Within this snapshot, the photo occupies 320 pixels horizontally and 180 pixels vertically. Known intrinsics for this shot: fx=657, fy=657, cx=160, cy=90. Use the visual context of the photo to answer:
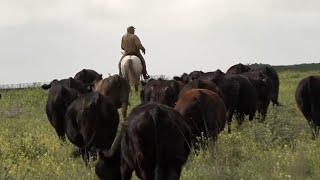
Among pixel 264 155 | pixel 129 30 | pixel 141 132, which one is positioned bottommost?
pixel 264 155

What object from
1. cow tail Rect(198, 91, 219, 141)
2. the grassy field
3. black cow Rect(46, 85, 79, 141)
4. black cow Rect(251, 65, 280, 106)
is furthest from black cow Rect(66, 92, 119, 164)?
black cow Rect(251, 65, 280, 106)

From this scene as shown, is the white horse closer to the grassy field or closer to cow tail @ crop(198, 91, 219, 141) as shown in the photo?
the grassy field

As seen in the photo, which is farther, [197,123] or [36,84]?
[36,84]

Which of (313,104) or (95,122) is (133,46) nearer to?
(313,104)

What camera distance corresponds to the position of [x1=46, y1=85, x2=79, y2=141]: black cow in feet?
43.9

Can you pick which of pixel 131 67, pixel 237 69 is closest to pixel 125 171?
pixel 131 67

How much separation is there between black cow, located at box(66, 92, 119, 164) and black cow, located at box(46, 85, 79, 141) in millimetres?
2010

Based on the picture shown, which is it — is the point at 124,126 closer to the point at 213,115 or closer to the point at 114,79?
the point at 213,115

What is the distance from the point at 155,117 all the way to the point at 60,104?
652cm

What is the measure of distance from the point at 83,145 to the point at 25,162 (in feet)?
3.41

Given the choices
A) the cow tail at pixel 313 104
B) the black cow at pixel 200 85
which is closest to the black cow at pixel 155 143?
the black cow at pixel 200 85

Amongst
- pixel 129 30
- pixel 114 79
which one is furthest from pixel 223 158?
pixel 129 30

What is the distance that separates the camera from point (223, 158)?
9938 millimetres

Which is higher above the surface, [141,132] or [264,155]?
[141,132]
